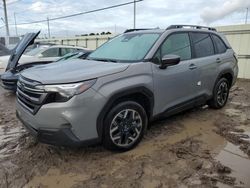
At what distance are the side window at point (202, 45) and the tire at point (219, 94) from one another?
2.45ft

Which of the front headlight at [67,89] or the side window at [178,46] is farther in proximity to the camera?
the side window at [178,46]

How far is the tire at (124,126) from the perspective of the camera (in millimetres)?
3713

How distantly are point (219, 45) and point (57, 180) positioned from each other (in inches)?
176

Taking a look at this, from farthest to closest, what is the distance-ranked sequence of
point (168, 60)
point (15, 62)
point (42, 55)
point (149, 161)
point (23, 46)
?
1. point (42, 55)
2. point (15, 62)
3. point (23, 46)
4. point (168, 60)
5. point (149, 161)

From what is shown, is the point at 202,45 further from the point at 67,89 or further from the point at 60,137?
the point at 60,137

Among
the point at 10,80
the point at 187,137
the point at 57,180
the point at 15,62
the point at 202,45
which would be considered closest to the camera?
the point at 57,180

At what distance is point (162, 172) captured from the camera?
11.4 feet

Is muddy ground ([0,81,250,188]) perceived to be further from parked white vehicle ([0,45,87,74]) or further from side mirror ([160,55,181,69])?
parked white vehicle ([0,45,87,74])

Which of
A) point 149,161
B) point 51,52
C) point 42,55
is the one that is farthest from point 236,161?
point 51,52

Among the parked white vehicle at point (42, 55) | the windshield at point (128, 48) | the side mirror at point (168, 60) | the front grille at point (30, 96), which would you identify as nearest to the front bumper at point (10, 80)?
the parked white vehicle at point (42, 55)

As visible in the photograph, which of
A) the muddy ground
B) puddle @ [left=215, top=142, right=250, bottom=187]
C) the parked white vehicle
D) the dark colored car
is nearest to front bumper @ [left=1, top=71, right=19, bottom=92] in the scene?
the dark colored car

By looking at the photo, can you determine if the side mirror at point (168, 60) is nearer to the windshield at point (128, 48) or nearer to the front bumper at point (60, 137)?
the windshield at point (128, 48)

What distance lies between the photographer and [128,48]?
460 centimetres

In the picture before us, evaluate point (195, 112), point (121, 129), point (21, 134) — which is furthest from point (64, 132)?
point (195, 112)
